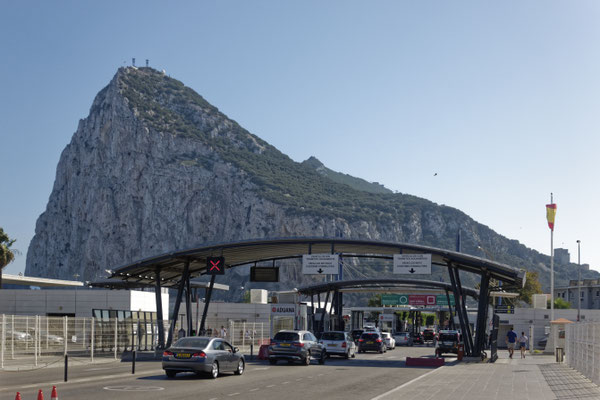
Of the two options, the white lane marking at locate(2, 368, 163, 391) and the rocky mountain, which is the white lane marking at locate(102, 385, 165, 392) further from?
the rocky mountain

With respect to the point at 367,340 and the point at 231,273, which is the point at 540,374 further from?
the point at 231,273

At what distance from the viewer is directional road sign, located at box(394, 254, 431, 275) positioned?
4131 cm

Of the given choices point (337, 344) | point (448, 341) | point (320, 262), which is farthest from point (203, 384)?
point (448, 341)

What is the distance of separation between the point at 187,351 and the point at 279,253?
2193 cm

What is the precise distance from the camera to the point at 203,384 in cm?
2259

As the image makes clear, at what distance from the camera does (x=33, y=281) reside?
7000 centimetres

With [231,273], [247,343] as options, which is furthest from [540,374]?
[231,273]

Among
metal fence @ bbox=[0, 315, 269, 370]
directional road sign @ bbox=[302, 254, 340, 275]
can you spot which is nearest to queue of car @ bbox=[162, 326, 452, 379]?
directional road sign @ bbox=[302, 254, 340, 275]

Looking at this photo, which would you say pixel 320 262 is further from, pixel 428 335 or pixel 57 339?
pixel 428 335

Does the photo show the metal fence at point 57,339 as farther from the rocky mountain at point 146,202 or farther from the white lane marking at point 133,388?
the rocky mountain at point 146,202

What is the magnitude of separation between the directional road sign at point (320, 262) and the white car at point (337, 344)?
3624mm

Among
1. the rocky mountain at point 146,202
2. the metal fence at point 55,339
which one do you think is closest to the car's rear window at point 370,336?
the metal fence at point 55,339

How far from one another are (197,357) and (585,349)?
1311cm

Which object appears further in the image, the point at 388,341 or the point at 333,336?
the point at 388,341
